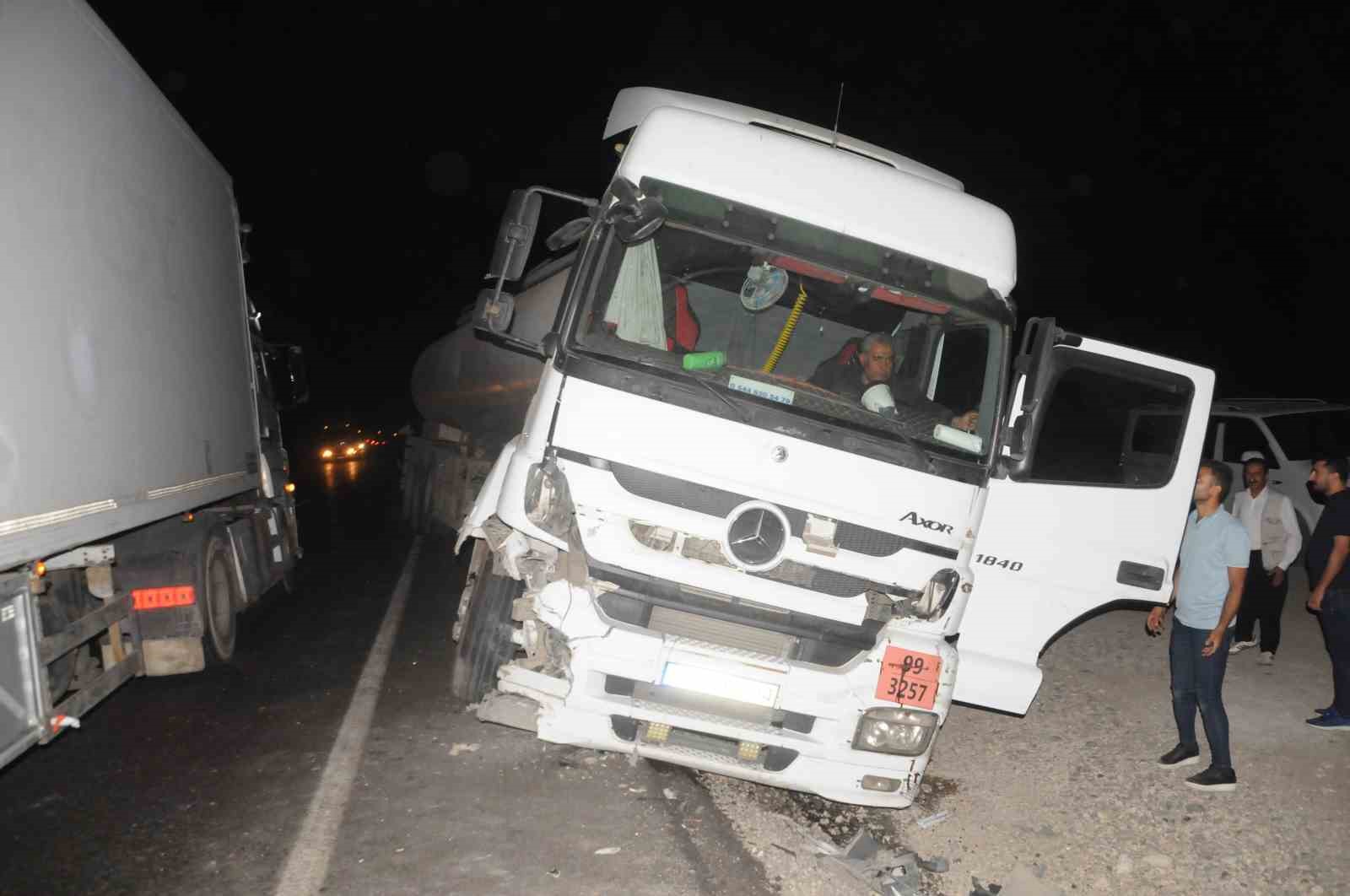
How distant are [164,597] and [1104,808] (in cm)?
543

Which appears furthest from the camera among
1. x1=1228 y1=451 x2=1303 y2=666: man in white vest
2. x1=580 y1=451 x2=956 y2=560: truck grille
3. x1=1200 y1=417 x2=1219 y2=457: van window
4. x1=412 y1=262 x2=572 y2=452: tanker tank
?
x1=1200 y1=417 x2=1219 y2=457: van window

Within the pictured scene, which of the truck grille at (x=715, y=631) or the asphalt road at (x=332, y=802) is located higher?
the truck grille at (x=715, y=631)

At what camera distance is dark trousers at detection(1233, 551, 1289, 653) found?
696 cm

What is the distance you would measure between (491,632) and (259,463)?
176 inches

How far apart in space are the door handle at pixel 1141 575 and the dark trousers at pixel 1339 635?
181 centimetres

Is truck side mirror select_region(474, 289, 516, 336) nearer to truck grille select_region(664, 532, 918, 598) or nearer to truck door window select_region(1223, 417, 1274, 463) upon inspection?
truck grille select_region(664, 532, 918, 598)

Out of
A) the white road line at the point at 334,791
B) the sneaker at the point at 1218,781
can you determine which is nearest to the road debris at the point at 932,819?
the sneaker at the point at 1218,781

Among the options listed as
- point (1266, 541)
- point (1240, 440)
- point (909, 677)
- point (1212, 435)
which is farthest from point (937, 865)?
point (1212, 435)

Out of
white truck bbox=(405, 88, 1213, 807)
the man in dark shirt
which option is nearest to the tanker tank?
white truck bbox=(405, 88, 1213, 807)

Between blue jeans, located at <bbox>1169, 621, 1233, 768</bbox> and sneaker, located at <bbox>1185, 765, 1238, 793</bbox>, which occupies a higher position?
blue jeans, located at <bbox>1169, 621, 1233, 768</bbox>

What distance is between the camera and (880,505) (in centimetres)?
404

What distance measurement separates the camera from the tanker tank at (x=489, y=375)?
290 inches

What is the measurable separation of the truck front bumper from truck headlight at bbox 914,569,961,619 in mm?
160

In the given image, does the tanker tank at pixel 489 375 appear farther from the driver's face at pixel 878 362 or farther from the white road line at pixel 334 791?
the white road line at pixel 334 791
